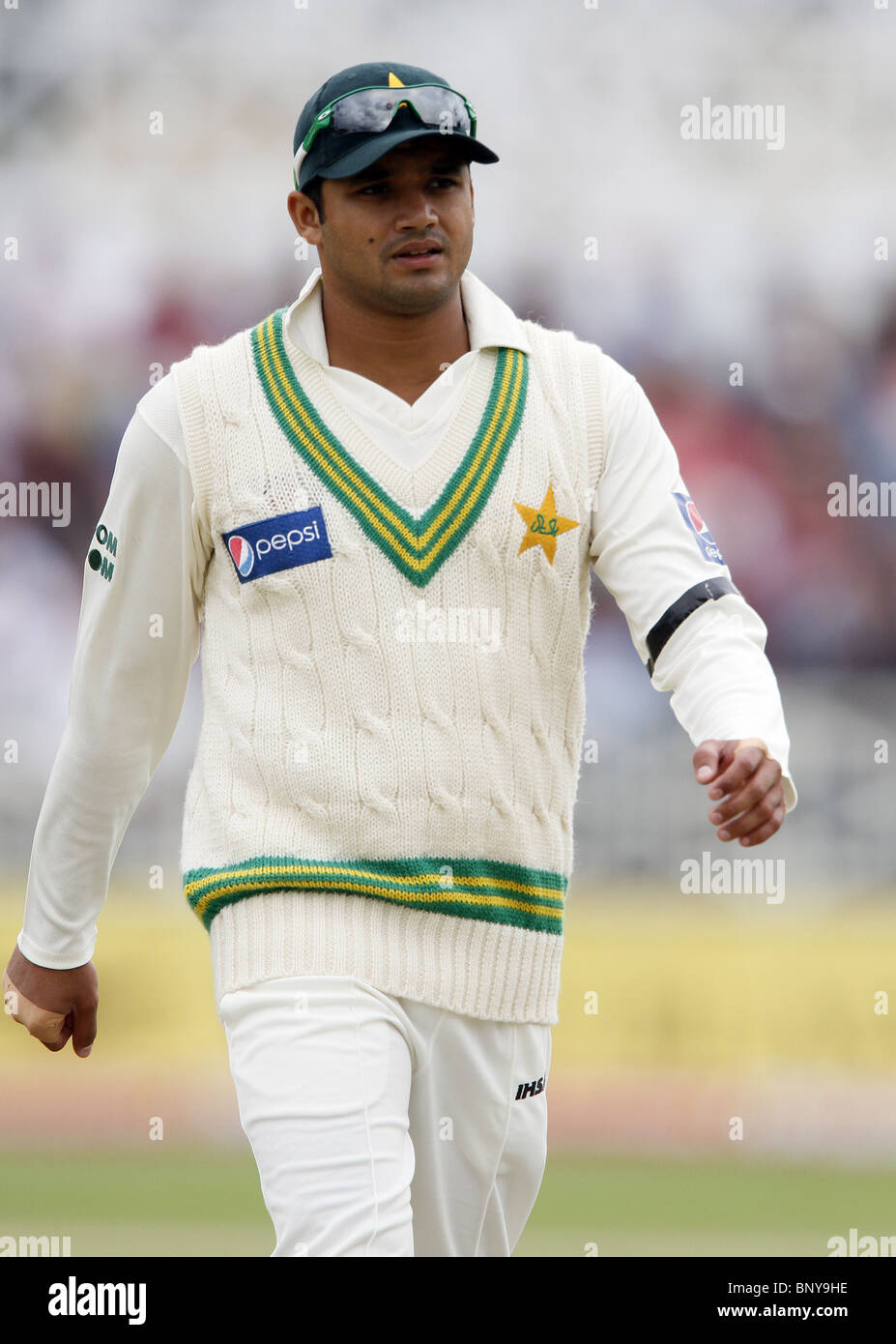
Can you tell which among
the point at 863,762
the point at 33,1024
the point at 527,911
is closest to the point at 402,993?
the point at 527,911

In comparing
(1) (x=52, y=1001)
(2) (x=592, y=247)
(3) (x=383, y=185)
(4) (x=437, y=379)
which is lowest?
(1) (x=52, y=1001)

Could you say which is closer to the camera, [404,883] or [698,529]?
[404,883]

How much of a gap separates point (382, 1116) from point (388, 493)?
87 cm

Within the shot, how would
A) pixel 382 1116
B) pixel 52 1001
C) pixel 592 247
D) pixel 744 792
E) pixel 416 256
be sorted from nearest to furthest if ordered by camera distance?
pixel 744 792, pixel 382 1116, pixel 416 256, pixel 52 1001, pixel 592 247

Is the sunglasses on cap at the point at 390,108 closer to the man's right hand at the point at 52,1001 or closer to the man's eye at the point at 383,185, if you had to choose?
the man's eye at the point at 383,185

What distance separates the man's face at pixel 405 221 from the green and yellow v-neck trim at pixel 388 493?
17 centimetres

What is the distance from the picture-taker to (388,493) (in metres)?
2.86

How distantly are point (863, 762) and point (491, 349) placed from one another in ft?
13.0

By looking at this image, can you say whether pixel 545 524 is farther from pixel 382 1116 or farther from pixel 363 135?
pixel 382 1116

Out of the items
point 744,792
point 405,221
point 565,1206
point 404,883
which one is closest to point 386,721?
point 404,883

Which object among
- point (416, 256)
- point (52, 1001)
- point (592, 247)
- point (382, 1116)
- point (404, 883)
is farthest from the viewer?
point (592, 247)

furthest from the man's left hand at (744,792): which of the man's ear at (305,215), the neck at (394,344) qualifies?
the man's ear at (305,215)

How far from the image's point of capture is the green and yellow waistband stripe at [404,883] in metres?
2.76
